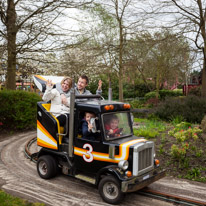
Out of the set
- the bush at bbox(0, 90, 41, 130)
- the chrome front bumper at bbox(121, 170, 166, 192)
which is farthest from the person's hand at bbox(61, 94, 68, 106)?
the bush at bbox(0, 90, 41, 130)

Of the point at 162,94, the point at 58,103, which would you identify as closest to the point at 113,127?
the point at 58,103

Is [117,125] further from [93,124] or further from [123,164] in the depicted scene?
[123,164]

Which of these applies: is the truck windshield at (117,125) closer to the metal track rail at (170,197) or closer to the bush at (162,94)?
the metal track rail at (170,197)

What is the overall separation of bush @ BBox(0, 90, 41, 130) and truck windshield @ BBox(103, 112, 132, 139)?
8302 mm

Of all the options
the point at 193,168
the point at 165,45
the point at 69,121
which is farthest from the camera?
the point at 165,45

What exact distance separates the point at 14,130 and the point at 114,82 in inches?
841

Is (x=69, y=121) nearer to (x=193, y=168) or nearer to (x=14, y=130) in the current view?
(x=193, y=168)

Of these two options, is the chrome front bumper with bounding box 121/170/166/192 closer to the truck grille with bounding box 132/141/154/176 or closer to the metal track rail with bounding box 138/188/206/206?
the truck grille with bounding box 132/141/154/176

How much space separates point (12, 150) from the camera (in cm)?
910

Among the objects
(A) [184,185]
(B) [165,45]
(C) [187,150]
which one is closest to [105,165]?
(A) [184,185]

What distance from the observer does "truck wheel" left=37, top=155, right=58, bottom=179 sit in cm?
603

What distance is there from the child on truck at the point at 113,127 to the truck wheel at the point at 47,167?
1.82 m

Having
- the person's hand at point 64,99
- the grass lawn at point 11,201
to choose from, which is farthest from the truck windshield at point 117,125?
A: the grass lawn at point 11,201

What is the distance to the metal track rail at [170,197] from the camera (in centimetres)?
494
